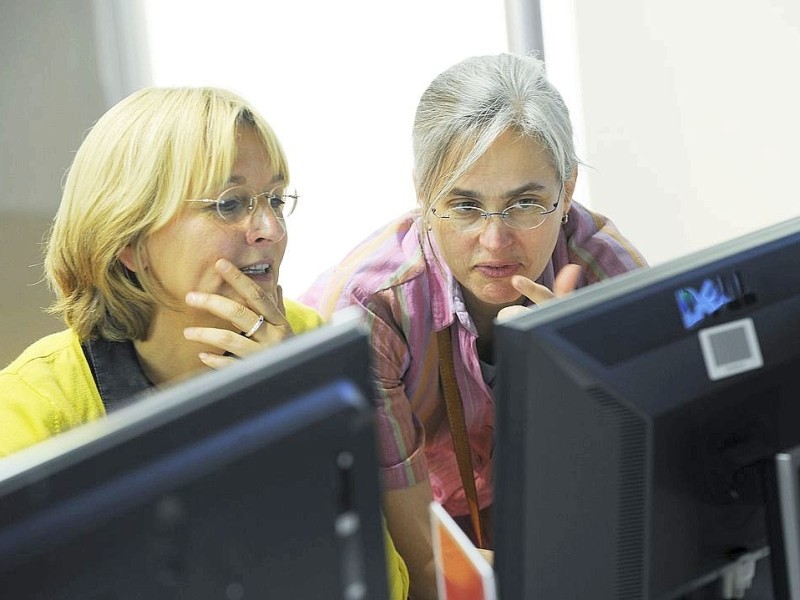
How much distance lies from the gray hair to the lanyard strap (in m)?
0.25

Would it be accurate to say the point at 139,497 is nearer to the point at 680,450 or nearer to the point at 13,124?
the point at 680,450

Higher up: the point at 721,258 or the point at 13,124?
the point at 13,124

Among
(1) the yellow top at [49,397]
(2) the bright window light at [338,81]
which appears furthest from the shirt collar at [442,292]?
(2) the bright window light at [338,81]

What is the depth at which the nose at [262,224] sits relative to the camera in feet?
5.29

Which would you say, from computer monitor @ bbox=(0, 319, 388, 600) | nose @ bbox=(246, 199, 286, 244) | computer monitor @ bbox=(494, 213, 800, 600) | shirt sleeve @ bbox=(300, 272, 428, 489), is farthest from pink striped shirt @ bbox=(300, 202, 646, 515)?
computer monitor @ bbox=(0, 319, 388, 600)

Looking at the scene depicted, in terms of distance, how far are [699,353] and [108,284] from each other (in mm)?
981

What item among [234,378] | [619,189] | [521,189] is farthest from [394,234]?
[619,189]

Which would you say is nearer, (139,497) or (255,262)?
(139,497)

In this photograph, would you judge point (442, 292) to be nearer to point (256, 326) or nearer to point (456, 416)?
point (456, 416)

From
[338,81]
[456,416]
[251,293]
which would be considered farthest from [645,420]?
[338,81]

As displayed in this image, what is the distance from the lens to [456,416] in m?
1.83

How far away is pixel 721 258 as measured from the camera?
0.93m

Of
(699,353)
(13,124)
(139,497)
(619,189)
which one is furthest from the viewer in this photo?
(619,189)

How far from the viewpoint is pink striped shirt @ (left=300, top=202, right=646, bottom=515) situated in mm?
1726
